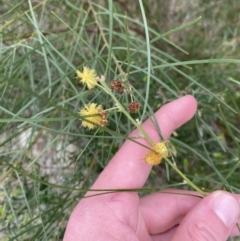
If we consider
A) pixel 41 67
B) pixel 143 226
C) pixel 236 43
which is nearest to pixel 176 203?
pixel 143 226

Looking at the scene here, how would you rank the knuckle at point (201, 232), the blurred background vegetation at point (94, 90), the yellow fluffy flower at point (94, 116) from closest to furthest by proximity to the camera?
1. the yellow fluffy flower at point (94, 116)
2. the knuckle at point (201, 232)
3. the blurred background vegetation at point (94, 90)

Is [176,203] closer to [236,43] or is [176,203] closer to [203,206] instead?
[203,206]

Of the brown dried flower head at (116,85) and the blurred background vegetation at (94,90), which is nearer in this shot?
the brown dried flower head at (116,85)

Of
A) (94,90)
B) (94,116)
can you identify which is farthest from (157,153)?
(94,90)

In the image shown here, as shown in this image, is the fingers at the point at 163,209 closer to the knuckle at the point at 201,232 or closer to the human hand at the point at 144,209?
the human hand at the point at 144,209

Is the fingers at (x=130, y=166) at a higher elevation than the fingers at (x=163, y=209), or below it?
higher

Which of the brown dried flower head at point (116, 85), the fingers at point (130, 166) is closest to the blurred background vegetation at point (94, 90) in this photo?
the fingers at point (130, 166)

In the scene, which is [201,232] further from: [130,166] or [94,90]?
[94,90]
